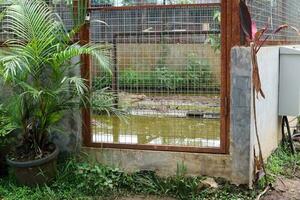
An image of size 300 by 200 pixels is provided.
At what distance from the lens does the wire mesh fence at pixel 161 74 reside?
407 cm

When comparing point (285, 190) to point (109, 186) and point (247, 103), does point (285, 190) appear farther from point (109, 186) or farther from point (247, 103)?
point (109, 186)

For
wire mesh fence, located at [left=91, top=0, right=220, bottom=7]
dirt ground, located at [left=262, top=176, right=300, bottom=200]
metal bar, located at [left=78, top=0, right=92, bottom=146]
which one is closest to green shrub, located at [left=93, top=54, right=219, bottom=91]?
metal bar, located at [left=78, top=0, right=92, bottom=146]

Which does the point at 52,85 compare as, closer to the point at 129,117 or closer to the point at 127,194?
the point at 129,117

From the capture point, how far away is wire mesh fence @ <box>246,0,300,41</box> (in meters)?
4.37

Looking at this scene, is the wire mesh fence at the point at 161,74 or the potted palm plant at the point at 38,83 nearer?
the potted palm plant at the point at 38,83

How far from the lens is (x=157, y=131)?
4.33m

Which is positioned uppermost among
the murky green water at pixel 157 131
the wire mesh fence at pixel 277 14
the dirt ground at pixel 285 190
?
the wire mesh fence at pixel 277 14

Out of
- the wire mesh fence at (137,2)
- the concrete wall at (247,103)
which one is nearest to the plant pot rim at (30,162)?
the wire mesh fence at (137,2)

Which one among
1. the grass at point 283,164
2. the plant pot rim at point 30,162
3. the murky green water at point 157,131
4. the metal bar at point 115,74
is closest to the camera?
the plant pot rim at point 30,162

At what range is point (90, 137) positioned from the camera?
14.5 ft

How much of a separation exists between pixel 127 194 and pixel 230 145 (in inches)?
41.0

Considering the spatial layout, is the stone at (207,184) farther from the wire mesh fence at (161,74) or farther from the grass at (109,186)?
the wire mesh fence at (161,74)

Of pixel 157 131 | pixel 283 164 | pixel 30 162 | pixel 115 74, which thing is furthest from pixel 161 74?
pixel 283 164

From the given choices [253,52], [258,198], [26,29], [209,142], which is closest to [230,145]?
[209,142]
